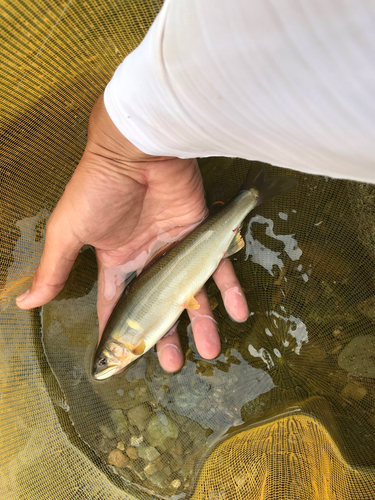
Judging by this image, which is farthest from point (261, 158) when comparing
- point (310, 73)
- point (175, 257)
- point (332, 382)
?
point (332, 382)

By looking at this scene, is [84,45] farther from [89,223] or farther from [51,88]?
[89,223]

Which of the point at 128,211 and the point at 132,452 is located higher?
the point at 128,211

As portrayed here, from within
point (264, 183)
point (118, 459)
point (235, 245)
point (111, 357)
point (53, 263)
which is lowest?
point (118, 459)

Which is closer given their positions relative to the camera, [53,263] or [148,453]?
[53,263]

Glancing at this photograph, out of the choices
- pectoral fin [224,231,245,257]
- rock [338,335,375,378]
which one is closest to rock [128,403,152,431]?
pectoral fin [224,231,245,257]

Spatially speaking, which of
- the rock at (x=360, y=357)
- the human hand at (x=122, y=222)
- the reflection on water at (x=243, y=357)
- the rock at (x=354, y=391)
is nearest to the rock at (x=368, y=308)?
the reflection on water at (x=243, y=357)

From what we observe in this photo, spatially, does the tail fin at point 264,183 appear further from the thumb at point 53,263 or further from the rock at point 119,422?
the rock at point 119,422

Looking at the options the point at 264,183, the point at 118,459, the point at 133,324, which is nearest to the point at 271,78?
the point at 264,183

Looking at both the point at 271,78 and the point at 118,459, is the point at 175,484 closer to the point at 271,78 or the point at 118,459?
the point at 118,459
